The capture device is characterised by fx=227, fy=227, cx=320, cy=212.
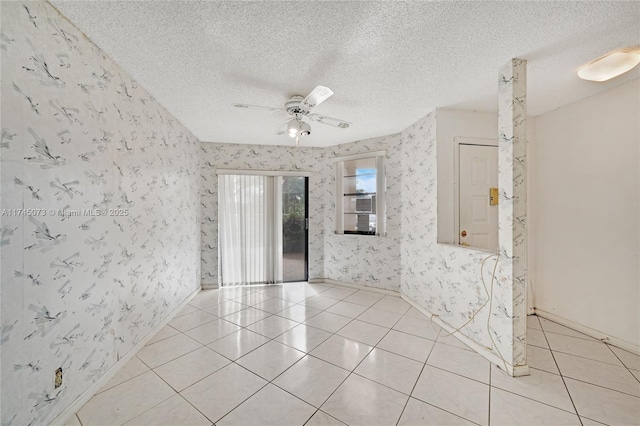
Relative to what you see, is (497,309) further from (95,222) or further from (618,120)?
(95,222)

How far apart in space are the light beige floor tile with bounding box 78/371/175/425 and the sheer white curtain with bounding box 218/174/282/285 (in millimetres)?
2230

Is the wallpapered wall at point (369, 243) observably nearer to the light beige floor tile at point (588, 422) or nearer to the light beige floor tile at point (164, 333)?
the light beige floor tile at point (588, 422)

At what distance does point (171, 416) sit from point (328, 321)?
1.62 m

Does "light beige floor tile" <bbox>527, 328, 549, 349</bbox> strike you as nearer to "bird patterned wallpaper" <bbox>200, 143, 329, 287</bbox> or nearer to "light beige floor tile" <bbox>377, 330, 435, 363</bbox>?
"light beige floor tile" <bbox>377, 330, 435, 363</bbox>

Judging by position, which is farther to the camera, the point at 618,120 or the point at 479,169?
the point at 479,169

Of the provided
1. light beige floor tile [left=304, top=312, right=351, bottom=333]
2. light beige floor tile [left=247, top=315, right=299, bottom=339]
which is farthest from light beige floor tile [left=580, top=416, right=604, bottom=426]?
light beige floor tile [left=247, top=315, right=299, bottom=339]

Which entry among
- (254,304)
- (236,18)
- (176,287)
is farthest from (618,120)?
(176,287)

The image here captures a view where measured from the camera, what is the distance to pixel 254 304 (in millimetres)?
3199

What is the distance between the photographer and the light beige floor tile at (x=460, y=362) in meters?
1.78

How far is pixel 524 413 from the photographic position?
4.66ft

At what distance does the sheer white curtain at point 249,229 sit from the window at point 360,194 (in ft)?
3.58

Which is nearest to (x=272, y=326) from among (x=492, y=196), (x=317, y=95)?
(x=317, y=95)

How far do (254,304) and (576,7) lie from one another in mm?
3941

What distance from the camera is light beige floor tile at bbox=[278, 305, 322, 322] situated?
→ 2.76 meters
